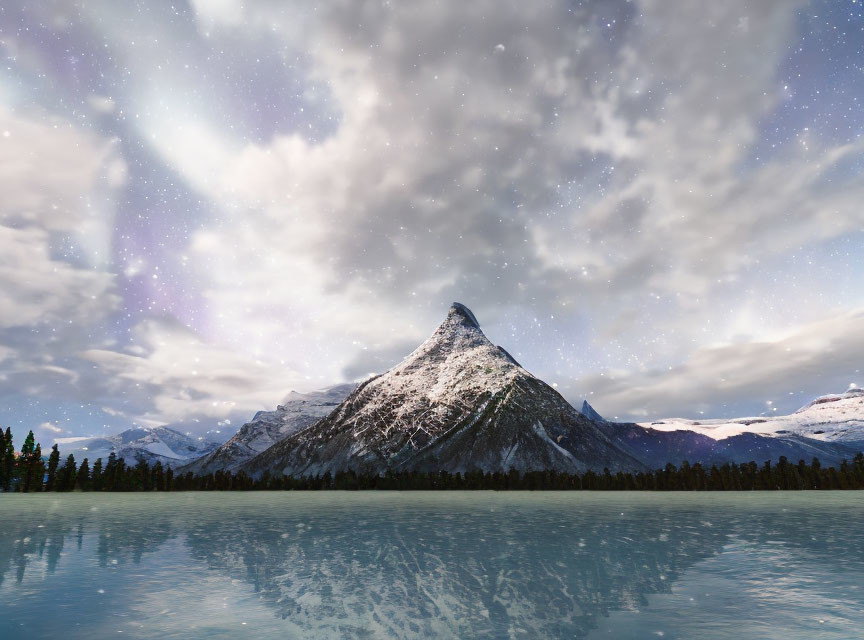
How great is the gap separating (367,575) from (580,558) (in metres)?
19.5

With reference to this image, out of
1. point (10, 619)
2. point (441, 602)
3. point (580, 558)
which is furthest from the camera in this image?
point (580, 558)

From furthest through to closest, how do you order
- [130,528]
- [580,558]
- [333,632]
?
[130,528], [580,558], [333,632]

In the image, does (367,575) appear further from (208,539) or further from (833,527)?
(833,527)

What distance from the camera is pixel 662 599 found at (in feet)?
108

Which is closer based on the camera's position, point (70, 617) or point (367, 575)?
point (70, 617)

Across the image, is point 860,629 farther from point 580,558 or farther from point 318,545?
point 318,545

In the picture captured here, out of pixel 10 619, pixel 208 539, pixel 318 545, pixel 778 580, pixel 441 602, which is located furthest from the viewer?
pixel 208 539

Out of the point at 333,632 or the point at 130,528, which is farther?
the point at 130,528

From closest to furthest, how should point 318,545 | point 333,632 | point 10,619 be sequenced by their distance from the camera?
point 333,632
point 10,619
point 318,545

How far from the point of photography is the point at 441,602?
31766 mm

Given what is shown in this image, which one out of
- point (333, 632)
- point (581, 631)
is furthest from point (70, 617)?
point (581, 631)

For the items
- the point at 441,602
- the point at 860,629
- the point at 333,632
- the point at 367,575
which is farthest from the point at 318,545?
the point at 860,629

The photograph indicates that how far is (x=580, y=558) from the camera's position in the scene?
48.6 meters

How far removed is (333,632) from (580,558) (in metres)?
29.3
